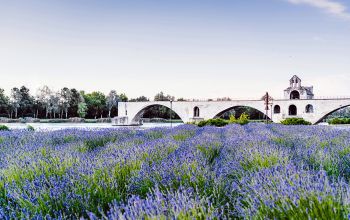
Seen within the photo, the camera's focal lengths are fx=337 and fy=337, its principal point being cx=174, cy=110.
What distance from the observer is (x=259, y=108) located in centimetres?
4491

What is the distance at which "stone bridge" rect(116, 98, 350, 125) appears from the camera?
4053 centimetres

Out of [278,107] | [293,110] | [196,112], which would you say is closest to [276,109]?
[278,107]

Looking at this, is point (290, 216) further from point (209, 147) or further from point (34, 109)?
point (34, 109)

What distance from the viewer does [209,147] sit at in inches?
198

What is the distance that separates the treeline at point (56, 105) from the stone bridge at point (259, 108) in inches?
389

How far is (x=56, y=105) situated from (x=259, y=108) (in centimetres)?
4030

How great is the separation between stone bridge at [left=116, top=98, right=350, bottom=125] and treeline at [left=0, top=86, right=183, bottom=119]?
389 inches

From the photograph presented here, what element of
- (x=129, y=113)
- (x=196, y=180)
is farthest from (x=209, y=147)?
(x=129, y=113)

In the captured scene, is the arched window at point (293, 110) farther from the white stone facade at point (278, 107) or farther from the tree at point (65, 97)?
the tree at point (65, 97)

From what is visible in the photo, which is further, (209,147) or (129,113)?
(129,113)

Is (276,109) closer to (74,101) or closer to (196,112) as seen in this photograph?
(196,112)

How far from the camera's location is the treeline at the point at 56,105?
201 feet

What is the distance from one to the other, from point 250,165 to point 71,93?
68922 millimetres

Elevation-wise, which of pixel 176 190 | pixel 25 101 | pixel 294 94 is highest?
pixel 294 94
